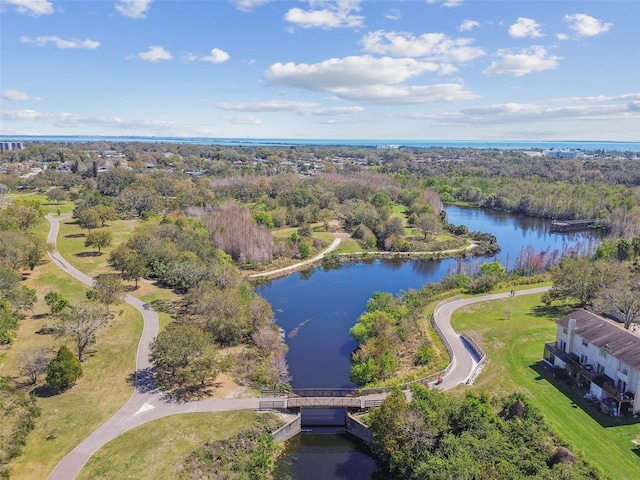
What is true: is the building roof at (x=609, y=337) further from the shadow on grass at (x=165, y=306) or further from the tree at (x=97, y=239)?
the tree at (x=97, y=239)

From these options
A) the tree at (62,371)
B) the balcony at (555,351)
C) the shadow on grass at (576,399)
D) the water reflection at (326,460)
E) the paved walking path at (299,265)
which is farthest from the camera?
the paved walking path at (299,265)

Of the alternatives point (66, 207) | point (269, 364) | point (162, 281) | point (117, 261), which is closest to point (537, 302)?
point (269, 364)

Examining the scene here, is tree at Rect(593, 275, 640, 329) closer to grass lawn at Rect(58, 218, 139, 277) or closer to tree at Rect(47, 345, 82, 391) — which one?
tree at Rect(47, 345, 82, 391)

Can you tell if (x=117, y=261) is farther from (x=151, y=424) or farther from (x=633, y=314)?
(x=633, y=314)

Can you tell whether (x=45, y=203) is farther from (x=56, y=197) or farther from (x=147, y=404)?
(x=147, y=404)

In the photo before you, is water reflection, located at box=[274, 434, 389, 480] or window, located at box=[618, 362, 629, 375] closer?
water reflection, located at box=[274, 434, 389, 480]

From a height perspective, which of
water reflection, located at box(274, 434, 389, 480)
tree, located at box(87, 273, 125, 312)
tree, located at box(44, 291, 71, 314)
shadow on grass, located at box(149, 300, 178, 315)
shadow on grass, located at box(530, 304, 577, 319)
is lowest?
water reflection, located at box(274, 434, 389, 480)

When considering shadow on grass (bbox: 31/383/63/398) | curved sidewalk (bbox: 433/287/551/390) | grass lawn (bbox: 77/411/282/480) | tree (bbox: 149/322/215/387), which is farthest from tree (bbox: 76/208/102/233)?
curved sidewalk (bbox: 433/287/551/390)

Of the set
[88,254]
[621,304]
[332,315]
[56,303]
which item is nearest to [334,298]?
[332,315]

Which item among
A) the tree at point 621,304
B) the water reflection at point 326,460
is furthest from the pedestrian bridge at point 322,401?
the tree at point 621,304
